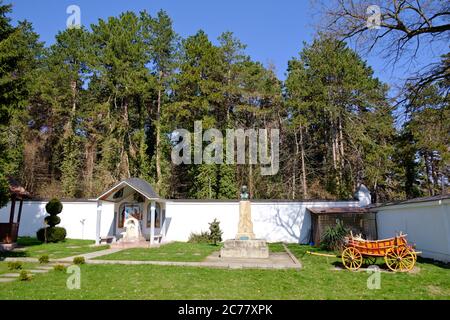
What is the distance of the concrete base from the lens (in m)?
12.5

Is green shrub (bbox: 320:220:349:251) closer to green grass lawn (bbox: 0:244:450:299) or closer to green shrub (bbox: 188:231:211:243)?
green grass lawn (bbox: 0:244:450:299)

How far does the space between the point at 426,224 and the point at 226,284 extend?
29.8ft

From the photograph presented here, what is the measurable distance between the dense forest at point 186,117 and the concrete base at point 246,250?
13.4 metres

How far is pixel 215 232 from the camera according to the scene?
18438 millimetres

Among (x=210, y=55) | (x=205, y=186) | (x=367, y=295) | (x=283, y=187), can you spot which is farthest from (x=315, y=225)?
(x=210, y=55)

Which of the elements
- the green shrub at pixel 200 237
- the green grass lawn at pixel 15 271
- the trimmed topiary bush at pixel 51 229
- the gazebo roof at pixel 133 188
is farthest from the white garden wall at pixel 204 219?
the green grass lawn at pixel 15 271

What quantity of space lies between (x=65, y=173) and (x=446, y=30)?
27.3 metres

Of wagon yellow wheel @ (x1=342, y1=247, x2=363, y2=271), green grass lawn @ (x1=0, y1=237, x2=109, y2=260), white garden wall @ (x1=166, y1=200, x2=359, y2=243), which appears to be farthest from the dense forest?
wagon yellow wheel @ (x1=342, y1=247, x2=363, y2=271)

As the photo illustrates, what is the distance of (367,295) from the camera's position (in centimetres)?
626

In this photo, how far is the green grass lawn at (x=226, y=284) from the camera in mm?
6141

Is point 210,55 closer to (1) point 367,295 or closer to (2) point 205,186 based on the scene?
(2) point 205,186

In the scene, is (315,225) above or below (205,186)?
below

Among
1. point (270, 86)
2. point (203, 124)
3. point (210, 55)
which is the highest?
point (210, 55)
